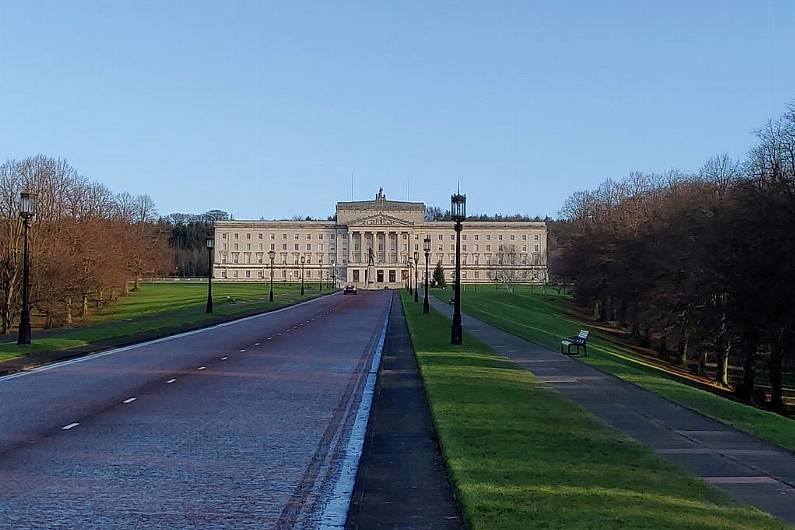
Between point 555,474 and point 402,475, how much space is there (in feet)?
5.69

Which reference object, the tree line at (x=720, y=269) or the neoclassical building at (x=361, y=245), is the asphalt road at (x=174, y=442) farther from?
the neoclassical building at (x=361, y=245)

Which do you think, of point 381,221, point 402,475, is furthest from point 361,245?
point 402,475

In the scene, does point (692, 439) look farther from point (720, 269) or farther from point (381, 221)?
point (381, 221)

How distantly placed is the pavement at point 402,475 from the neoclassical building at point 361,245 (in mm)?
170728

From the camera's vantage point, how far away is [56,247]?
5775 centimetres

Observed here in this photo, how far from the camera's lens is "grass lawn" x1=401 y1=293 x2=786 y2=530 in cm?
783

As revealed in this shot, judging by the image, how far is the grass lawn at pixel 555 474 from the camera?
783 centimetres

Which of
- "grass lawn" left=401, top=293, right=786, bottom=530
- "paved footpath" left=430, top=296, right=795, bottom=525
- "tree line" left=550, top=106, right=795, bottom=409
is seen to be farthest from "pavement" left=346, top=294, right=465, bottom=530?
"tree line" left=550, top=106, right=795, bottom=409

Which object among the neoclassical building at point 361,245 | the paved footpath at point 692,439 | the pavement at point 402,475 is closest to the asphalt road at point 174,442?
the pavement at point 402,475

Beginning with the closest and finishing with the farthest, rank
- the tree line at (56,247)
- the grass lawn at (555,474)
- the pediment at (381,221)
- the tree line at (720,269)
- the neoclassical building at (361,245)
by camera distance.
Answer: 1. the grass lawn at (555,474)
2. the tree line at (720,269)
3. the tree line at (56,247)
4. the pediment at (381,221)
5. the neoclassical building at (361,245)

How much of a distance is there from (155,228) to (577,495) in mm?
123004

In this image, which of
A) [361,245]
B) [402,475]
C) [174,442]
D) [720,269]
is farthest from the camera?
[361,245]

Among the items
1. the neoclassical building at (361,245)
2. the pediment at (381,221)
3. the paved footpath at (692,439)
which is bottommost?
the paved footpath at (692,439)

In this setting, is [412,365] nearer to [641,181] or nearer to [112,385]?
[112,385]
